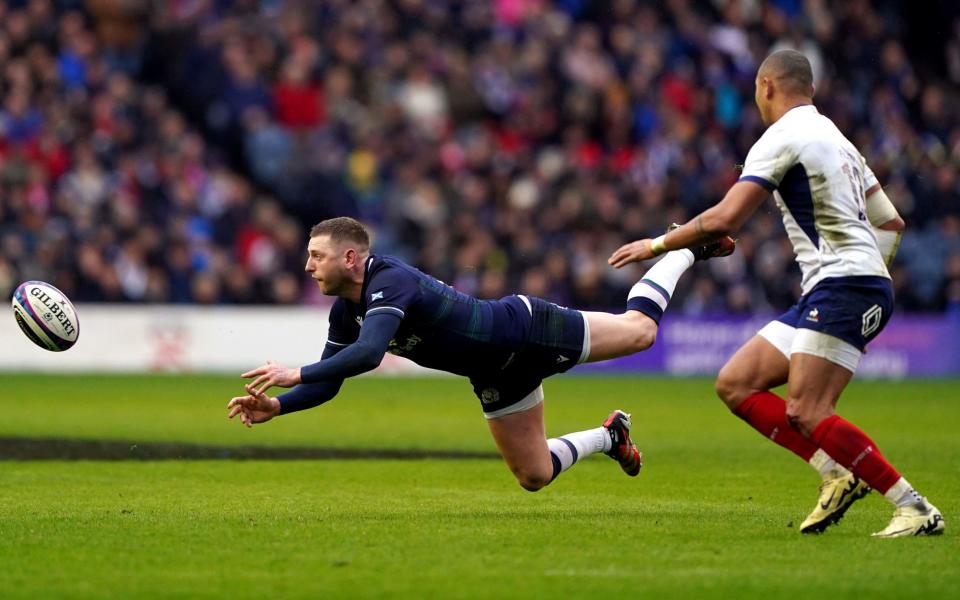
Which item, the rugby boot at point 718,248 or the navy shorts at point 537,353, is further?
the navy shorts at point 537,353

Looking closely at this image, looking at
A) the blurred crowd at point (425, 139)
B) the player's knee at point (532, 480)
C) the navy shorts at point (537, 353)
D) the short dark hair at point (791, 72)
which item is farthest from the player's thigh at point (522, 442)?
the blurred crowd at point (425, 139)

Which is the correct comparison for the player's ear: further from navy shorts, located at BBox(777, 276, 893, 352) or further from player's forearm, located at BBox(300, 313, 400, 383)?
navy shorts, located at BBox(777, 276, 893, 352)

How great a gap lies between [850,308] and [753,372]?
0.72m

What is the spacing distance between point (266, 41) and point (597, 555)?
20218mm

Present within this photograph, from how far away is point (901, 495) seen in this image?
8.00 m

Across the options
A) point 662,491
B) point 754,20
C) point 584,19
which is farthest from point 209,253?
point 662,491

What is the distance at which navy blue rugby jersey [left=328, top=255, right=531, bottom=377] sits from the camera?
874 cm

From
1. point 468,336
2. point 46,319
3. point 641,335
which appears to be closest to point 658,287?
point 641,335

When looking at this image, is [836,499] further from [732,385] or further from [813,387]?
[732,385]

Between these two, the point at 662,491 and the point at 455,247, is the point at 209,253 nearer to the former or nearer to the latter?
the point at 455,247

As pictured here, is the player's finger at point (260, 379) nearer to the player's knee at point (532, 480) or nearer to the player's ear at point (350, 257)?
the player's ear at point (350, 257)

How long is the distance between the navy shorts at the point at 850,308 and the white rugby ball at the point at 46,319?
5.37 meters

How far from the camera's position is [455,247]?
24.8 metres

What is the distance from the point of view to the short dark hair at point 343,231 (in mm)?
8781
